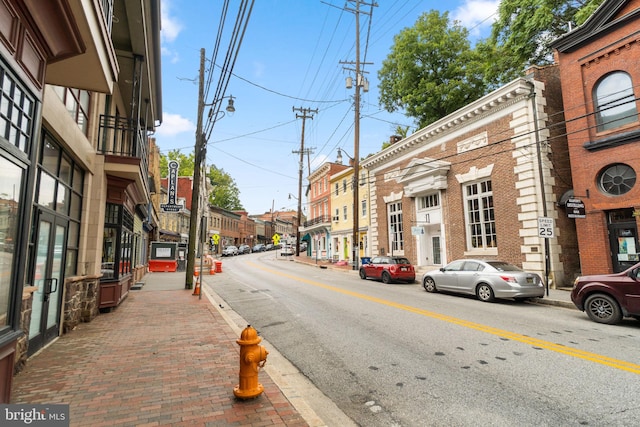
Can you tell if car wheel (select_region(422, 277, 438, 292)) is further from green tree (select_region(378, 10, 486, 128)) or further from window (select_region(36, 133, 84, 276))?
green tree (select_region(378, 10, 486, 128))

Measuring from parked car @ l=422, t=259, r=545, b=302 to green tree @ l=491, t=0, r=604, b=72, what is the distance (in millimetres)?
14511

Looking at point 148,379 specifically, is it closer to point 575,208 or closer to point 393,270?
point 575,208

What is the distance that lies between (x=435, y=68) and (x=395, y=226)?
13.5 metres

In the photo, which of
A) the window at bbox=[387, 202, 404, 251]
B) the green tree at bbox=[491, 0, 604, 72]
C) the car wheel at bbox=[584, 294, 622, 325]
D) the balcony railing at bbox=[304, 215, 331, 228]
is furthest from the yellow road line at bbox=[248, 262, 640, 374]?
the balcony railing at bbox=[304, 215, 331, 228]

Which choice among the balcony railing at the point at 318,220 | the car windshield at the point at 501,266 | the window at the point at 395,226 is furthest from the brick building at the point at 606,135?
the balcony railing at the point at 318,220

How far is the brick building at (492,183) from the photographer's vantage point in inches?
595

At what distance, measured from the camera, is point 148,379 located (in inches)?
180

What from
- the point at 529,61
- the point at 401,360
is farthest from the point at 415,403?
the point at 529,61

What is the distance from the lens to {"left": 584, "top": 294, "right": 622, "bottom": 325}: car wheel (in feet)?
26.2

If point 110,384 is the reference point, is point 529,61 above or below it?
above

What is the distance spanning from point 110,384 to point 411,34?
30615 mm

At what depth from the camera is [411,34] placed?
2841 cm

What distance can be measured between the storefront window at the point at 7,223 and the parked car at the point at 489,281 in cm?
1189

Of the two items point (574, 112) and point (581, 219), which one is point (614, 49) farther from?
point (581, 219)
